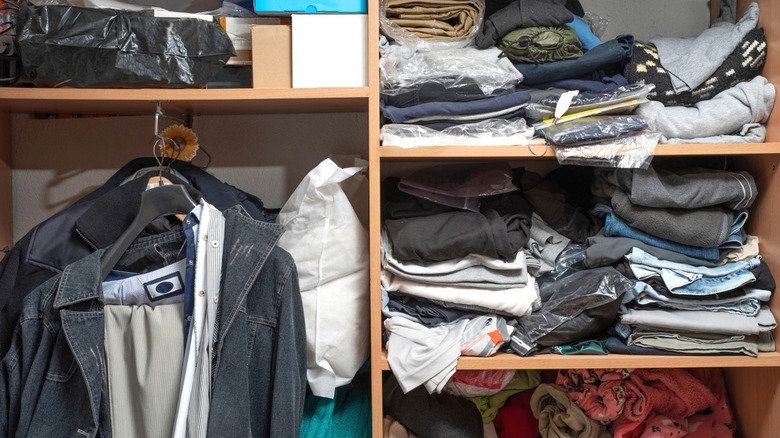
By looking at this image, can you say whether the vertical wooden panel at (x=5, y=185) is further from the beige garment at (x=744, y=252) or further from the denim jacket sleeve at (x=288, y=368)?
the beige garment at (x=744, y=252)

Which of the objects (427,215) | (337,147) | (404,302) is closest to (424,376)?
(404,302)

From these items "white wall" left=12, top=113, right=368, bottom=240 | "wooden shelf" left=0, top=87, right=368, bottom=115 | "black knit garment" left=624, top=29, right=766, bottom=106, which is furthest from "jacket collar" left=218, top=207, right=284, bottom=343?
"black knit garment" left=624, top=29, right=766, bottom=106

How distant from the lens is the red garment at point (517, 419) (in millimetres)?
1524

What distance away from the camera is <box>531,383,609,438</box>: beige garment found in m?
1.44

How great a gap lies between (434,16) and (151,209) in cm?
68

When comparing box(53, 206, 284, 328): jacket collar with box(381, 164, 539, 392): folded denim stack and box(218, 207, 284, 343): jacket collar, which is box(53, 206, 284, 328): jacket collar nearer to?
box(218, 207, 284, 343): jacket collar

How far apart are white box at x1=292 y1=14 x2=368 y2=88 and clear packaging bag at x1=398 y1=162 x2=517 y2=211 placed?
0.82 ft

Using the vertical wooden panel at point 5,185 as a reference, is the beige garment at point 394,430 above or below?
below

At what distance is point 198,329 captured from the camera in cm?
114

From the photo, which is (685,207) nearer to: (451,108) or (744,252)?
(744,252)

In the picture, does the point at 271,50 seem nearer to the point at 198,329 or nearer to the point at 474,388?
the point at 198,329

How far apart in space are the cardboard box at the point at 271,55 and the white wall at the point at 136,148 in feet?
1.25

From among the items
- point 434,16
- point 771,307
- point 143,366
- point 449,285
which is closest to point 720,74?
point 771,307

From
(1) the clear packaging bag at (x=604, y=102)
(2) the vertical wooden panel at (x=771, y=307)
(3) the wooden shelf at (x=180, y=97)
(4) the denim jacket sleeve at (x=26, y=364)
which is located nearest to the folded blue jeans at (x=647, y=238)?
(2) the vertical wooden panel at (x=771, y=307)
